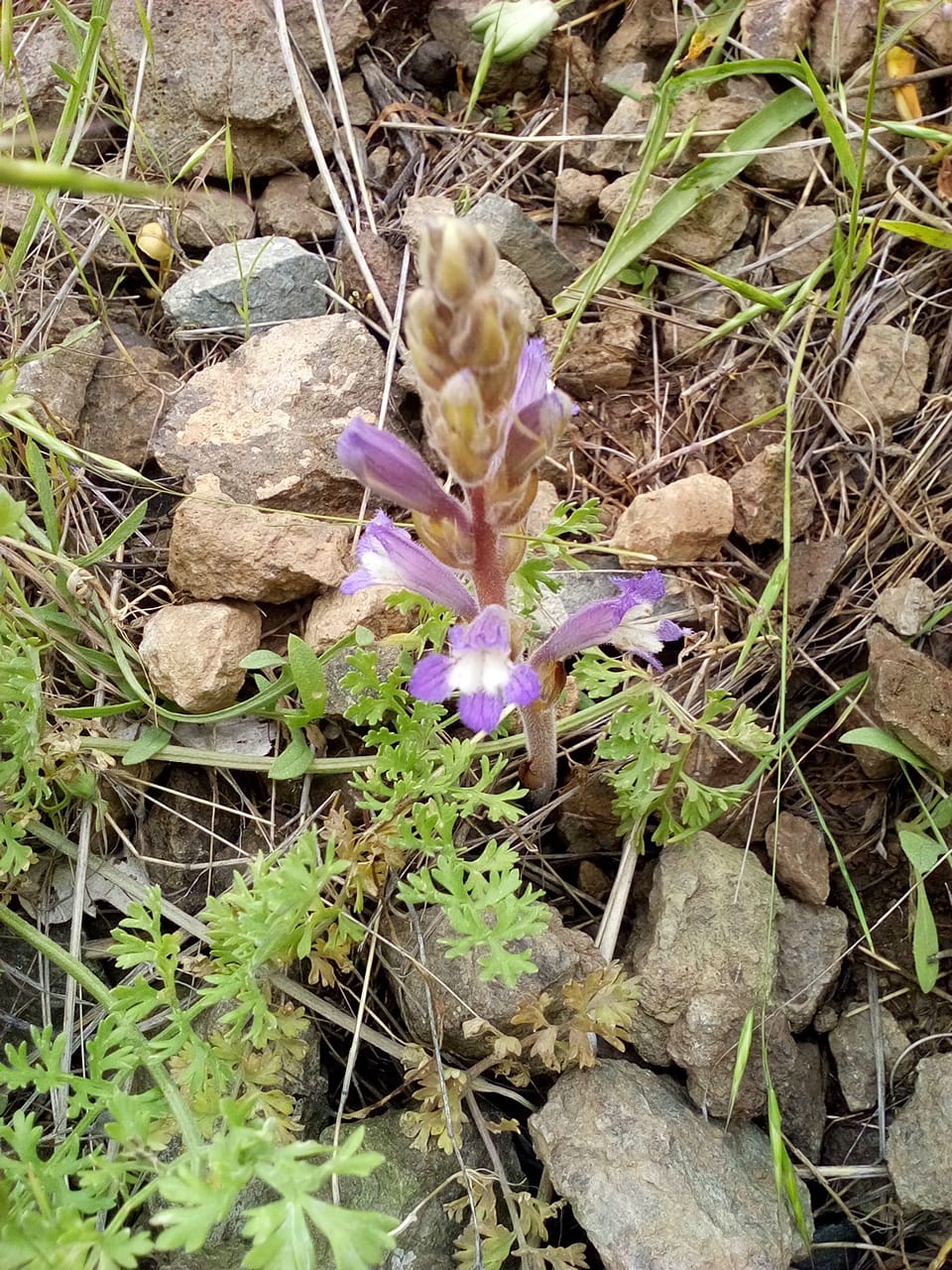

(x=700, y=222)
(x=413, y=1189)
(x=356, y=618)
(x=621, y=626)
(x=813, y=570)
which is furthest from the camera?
(x=700, y=222)

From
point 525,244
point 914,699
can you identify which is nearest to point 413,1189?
point 914,699

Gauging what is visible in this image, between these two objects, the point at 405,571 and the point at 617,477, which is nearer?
the point at 405,571

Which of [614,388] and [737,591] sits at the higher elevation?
[614,388]

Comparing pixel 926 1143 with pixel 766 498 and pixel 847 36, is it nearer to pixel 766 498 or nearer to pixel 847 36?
pixel 766 498

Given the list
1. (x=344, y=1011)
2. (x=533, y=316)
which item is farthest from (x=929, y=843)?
(x=533, y=316)

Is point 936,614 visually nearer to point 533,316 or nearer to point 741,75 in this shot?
point 533,316

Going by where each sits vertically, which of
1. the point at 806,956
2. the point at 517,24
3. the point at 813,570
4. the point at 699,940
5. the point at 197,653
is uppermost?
the point at 517,24

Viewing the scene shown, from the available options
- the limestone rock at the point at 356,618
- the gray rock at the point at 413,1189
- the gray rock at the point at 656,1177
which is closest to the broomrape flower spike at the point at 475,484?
the limestone rock at the point at 356,618
